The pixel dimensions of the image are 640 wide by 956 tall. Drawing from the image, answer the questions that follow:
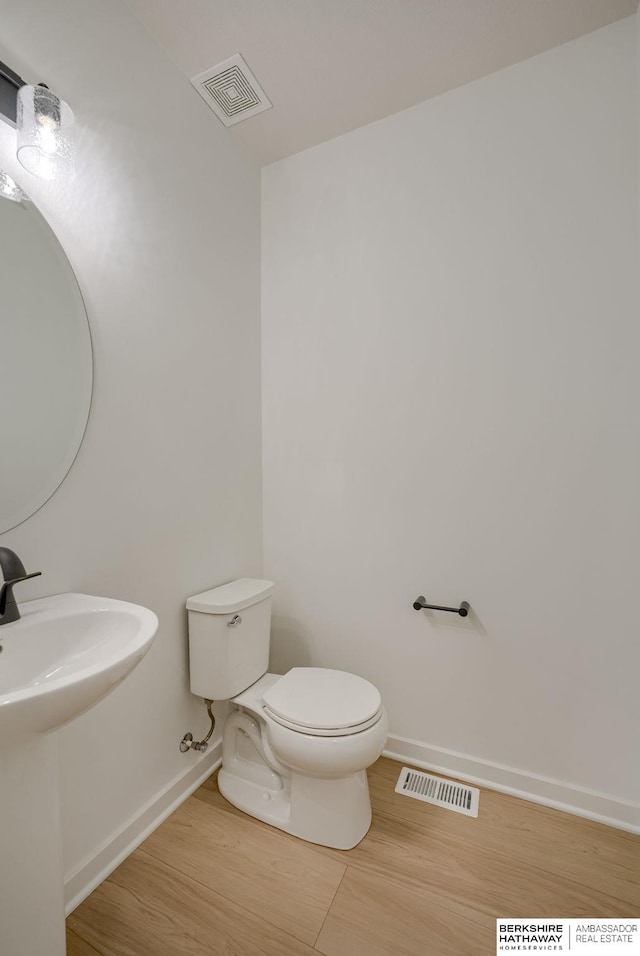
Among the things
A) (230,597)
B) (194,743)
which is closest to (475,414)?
(230,597)

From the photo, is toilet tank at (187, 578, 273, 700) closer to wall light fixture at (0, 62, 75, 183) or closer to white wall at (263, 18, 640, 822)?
white wall at (263, 18, 640, 822)

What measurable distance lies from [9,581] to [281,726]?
89cm

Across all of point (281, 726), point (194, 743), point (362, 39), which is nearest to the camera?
point (281, 726)

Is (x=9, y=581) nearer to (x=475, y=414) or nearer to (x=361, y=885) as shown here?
(x=361, y=885)

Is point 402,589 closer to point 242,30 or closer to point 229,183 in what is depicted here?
point 229,183

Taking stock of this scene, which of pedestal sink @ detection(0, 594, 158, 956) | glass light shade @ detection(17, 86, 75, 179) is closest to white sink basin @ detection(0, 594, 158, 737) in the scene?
pedestal sink @ detection(0, 594, 158, 956)

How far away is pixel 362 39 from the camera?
1.46m

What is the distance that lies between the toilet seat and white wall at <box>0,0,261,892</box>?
397 mm

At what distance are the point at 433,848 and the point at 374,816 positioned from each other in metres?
0.21

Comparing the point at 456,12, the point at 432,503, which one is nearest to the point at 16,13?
the point at 456,12

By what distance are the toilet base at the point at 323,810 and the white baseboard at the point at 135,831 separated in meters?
0.25

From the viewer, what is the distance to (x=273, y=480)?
2.04 m

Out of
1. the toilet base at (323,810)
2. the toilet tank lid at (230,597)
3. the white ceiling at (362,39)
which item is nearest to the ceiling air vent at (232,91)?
the white ceiling at (362,39)

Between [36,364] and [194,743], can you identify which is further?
[194,743]
